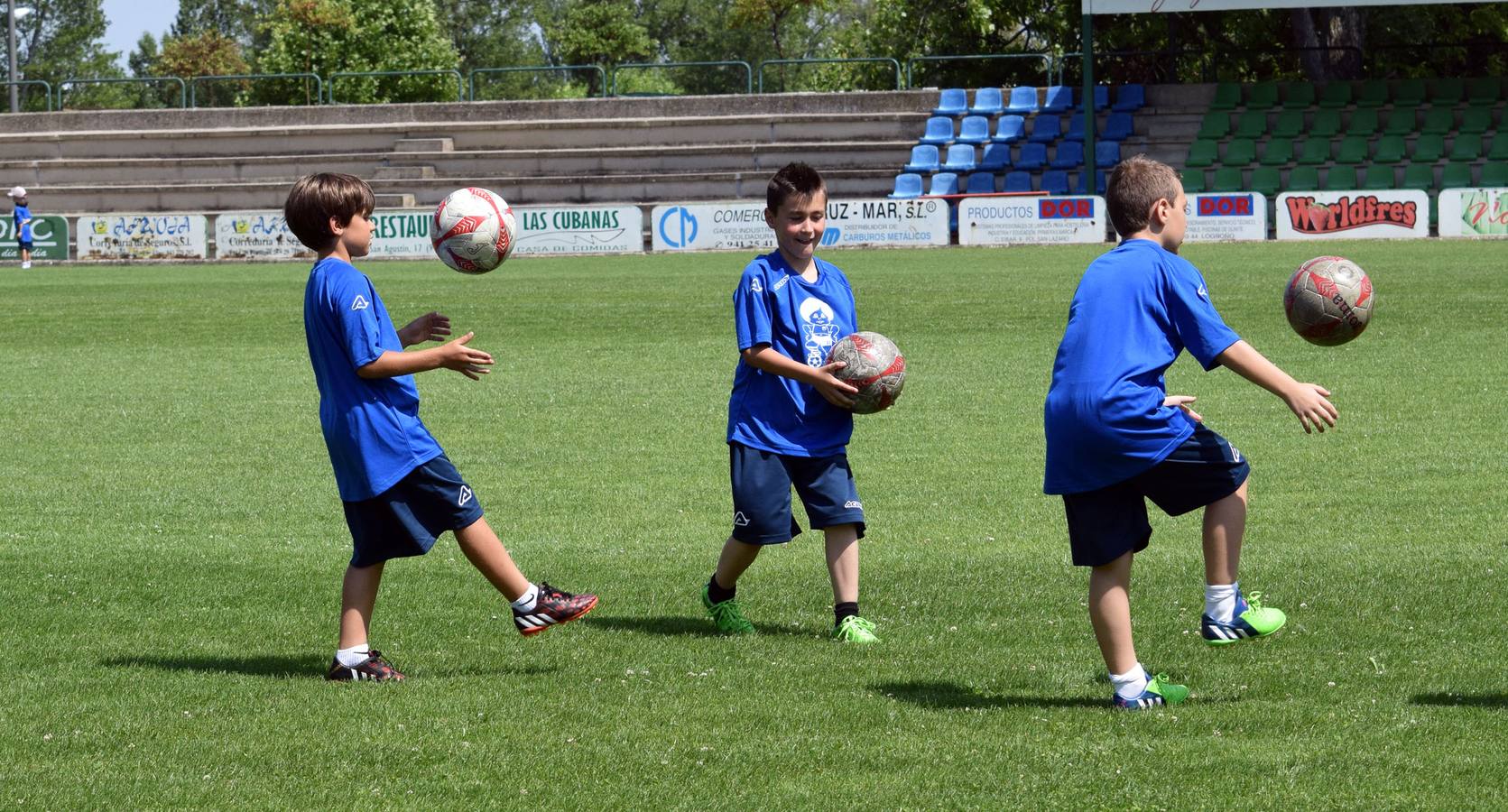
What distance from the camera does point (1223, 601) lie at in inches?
201

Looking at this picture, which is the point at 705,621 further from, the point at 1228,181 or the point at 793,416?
the point at 1228,181

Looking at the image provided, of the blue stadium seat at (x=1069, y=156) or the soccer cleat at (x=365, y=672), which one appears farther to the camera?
the blue stadium seat at (x=1069, y=156)

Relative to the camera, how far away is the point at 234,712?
486 centimetres

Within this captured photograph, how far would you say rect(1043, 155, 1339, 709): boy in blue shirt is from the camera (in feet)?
15.4

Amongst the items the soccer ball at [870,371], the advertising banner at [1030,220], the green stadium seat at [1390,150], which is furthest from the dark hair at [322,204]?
the green stadium seat at [1390,150]

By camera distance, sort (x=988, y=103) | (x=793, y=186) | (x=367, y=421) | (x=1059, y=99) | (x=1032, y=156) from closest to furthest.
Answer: (x=367, y=421) < (x=793, y=186) < (x=1032, y=156) < (x=1059, y=99) < (x=988, y=103)

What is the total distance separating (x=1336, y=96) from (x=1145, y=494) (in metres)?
37.1

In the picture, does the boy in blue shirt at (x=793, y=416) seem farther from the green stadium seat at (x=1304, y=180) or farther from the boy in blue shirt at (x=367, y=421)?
the green stadium seat at (x=1304, y=180)

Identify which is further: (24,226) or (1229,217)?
(24,226)

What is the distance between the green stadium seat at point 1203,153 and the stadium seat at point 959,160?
4.85 m

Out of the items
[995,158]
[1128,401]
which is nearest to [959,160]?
[995,158]

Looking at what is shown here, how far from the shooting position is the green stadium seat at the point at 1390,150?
1435 inches

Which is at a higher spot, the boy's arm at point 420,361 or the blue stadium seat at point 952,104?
the blue stadium seat at point 952,104

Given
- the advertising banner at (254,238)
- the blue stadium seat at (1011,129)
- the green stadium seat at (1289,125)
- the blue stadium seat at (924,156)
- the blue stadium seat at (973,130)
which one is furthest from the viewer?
the blue stadium seat at (973,130)
